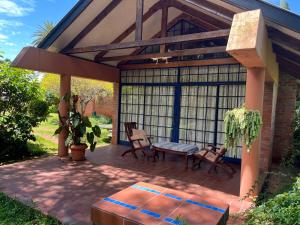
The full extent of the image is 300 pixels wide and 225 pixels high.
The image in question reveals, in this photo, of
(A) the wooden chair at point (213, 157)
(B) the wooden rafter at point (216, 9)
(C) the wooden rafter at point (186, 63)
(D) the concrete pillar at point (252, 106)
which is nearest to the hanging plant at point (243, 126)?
(D) the concrete pillar at point (252, 106)

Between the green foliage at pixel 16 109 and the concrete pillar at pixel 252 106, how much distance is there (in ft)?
20.0

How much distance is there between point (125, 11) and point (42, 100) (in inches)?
151

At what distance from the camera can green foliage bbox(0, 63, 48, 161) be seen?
22.2 ft

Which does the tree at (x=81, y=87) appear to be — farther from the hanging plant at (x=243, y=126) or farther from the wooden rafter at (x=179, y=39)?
the hanging plant at (x=243, y=126)

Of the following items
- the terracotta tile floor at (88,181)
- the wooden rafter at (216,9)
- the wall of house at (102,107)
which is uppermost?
the wooden rafter at (216,9)

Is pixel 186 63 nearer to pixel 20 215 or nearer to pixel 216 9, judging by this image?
pixel 216 9

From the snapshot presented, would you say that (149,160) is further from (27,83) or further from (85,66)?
(27,83)

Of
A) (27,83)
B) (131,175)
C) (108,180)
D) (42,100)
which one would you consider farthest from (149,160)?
(27,83)

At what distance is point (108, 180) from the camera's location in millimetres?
5133

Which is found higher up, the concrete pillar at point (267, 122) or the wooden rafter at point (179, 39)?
the wooden rafter at point (179, 39)

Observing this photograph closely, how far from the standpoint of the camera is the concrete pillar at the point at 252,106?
3969 millimetres

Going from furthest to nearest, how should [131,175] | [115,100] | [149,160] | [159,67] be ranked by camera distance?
[115,100] → [159,67] → [149,160] → [131,175]

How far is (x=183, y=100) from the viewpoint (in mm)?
8219

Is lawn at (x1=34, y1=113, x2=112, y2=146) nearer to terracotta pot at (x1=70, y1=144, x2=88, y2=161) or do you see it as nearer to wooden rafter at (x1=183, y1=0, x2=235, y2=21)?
terracotta pot at (x1=70, y1=144, x2=88, y2=161)
